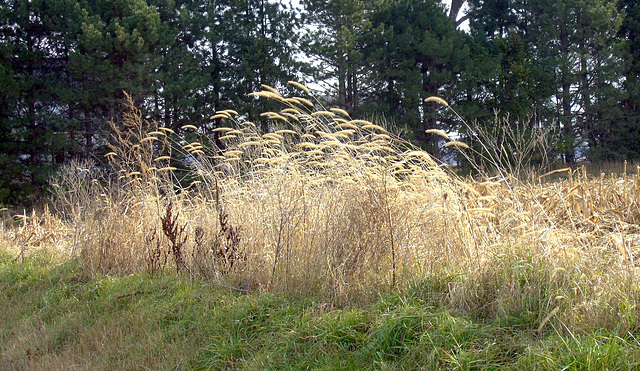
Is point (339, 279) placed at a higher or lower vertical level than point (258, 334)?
higher

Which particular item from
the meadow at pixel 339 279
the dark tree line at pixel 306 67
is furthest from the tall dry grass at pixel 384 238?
the dark tree line at pixel 306 67

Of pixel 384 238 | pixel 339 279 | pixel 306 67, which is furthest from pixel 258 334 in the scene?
pixel 306 67

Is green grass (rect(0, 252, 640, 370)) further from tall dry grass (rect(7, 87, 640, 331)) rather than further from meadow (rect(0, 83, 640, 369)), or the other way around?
tall dry grass (rect(7, 87, 640, 331))

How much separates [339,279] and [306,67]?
19480mm

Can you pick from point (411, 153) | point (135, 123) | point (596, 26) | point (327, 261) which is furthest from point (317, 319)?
point (596, 26)

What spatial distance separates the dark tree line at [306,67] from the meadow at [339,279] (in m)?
14.1

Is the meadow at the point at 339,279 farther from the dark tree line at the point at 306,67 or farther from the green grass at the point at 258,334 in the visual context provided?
the dark tree line at the point at 306,67

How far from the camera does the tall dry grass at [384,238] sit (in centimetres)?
323

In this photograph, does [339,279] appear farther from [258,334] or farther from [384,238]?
[258,334]

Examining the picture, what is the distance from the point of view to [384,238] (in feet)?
14.2

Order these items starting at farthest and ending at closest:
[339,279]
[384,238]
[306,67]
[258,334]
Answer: [306,67], [384,238], [339,279], [258,334]

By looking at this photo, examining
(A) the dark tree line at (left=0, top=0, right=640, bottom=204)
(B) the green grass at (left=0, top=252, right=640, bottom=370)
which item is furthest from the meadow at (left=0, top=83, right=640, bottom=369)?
(A) the dark tree line at (left=0, top=0, right=640, bottom=204)

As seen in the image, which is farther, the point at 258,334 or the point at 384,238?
the point at 384,238

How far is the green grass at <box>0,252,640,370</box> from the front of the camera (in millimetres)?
2791
